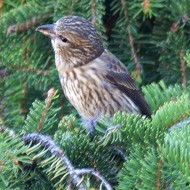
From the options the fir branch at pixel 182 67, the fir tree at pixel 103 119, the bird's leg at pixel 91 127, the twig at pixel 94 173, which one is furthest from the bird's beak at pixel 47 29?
the twig at pixel 94 173

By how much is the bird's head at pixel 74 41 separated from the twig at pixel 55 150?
1.61 m

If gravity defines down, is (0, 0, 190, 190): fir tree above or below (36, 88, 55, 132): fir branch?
below

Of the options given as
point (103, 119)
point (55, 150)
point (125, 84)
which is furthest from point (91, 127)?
point (125, 84)

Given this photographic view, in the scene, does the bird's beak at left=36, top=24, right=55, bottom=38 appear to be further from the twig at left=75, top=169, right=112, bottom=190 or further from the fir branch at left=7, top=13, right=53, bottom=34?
the twig at left=75, top=169, right=112, bottom=190

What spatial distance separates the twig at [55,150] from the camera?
2.68 m

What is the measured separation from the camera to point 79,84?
15.5 feet

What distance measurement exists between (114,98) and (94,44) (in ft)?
1.56

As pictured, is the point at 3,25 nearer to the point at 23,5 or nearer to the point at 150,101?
the point at 23,5

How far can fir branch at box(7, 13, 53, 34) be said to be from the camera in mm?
4430

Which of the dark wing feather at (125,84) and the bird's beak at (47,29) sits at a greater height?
the bird's beak at (47,29)

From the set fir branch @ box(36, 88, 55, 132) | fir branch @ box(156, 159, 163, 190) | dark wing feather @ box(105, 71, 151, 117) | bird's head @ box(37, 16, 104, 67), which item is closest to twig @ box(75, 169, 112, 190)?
fir branch @ box(156, 159, 163, 190)

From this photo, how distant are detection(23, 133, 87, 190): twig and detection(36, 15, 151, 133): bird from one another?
5.17 ft

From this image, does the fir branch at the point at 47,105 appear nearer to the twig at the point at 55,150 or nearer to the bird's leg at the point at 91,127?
the twig at the point at 55,150

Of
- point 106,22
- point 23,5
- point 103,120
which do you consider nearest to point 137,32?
point 106,22
